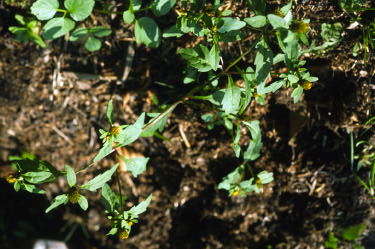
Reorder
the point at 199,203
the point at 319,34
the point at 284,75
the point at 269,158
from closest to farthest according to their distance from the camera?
the point at 284,75 < the point at 319,34 < the point at 269,158 < the point at 199,203

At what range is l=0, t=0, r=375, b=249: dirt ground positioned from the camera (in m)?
2.08

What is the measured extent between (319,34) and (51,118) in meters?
2.28

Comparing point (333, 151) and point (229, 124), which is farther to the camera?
point (333, 151)

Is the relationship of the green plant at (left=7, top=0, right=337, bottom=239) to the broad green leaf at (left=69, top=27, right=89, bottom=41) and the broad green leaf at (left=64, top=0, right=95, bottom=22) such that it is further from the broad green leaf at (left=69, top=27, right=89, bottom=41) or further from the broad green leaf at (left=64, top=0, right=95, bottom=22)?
the broad green leaf at (left=69, top=27, right=89, bottom=41)

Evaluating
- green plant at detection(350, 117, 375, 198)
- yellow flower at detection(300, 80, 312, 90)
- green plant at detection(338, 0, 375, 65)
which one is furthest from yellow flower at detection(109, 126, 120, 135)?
green plant at detection(350, 117, 375, 198)

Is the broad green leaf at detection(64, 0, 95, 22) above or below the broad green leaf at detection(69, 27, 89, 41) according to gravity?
above

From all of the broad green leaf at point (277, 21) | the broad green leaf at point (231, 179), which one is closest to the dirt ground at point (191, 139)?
the broad green leaf at point (231, 179)

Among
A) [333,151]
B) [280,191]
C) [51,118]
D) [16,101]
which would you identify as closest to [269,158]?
[280,191]

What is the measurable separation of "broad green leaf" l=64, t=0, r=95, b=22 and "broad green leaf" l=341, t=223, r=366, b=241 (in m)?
2.54

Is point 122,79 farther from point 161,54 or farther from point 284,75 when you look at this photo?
point 284,75

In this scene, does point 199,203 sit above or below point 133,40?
below

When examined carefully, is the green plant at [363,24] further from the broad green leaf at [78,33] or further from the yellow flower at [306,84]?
the broad green leaf at [78,33]

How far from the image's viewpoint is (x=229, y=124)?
1884mm

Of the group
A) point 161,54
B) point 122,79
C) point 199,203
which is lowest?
point 199,203
